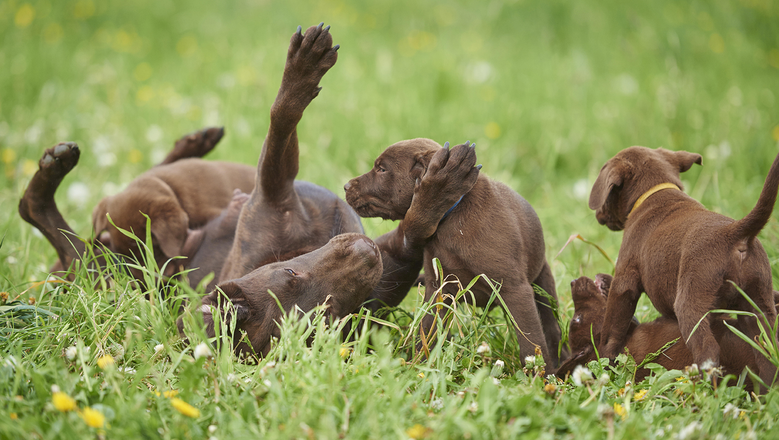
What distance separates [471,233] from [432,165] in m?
0.32

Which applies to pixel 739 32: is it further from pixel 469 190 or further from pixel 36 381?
pixel 36 381

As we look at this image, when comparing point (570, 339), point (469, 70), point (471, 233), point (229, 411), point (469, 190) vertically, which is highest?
point (469, 70)

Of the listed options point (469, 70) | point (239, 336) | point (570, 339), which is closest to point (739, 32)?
point (469, 70)

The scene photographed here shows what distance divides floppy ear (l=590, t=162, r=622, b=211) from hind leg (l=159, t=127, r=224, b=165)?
2.76 metres

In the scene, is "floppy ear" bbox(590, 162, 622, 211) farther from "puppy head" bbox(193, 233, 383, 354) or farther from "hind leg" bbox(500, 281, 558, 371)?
"puppy head" bbox(193, 233, 383, 354)

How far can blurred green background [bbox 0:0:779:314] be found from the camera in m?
5.65

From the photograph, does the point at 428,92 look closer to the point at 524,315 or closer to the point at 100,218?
the point at 100,218

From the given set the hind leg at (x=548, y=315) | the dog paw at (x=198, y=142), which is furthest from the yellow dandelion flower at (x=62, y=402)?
the dog paw at (x=198, y=142)

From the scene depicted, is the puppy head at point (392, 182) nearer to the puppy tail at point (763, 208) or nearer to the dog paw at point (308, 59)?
the dog paw at point (308, 59)

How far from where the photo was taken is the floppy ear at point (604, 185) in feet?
9.09

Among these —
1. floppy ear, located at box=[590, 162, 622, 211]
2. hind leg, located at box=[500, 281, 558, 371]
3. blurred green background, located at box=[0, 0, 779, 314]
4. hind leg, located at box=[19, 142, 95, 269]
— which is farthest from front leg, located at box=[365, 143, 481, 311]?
hind leg, located at box=[19, 142, 95, 269]

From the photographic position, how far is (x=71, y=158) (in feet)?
11.0

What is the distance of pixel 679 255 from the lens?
241 centimetres

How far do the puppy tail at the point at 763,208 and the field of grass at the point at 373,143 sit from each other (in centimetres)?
58
